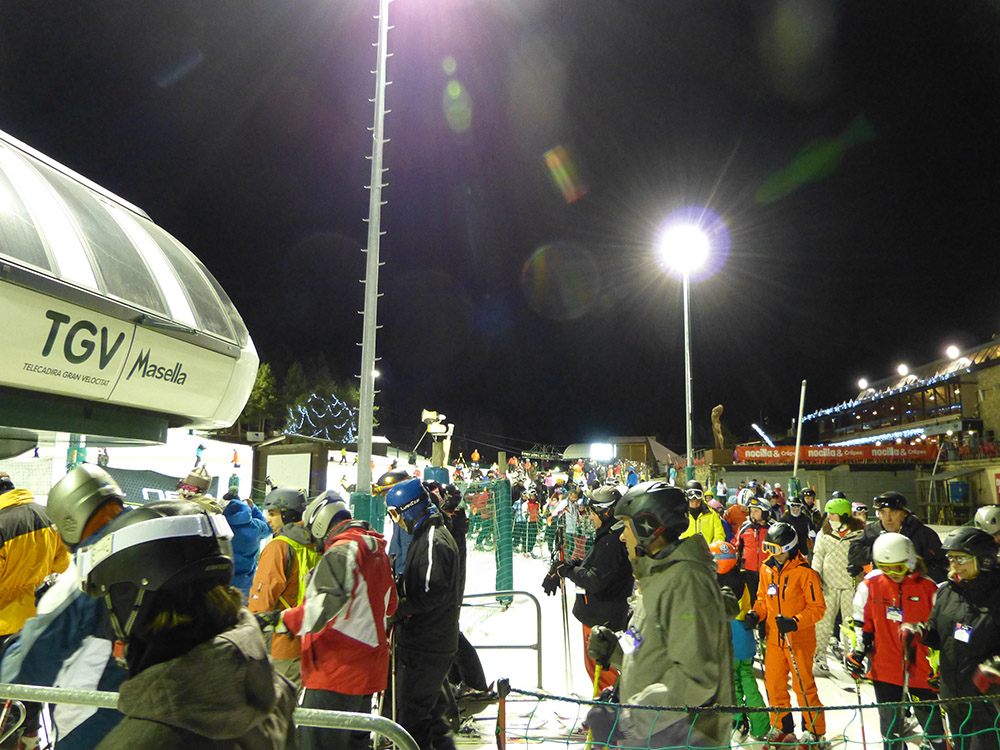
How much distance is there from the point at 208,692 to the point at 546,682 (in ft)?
20.1

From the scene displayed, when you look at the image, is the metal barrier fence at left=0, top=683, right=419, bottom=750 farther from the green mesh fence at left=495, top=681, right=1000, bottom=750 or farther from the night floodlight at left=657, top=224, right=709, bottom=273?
the night floodlight at left=657, top=224, right=709, bottom=273

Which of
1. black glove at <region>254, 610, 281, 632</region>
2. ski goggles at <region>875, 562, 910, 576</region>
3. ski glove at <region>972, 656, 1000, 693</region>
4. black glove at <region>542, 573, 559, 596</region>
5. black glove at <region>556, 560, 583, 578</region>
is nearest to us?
ski glove at <region>972, 656, 1000, 693</region>

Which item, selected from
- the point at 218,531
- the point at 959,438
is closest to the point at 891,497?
the point at 218,531

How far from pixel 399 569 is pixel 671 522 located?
13.2ft

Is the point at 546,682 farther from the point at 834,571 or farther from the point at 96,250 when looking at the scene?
the point at 96,250

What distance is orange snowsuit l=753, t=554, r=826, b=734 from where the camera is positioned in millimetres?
5324

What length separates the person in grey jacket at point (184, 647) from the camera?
141cm

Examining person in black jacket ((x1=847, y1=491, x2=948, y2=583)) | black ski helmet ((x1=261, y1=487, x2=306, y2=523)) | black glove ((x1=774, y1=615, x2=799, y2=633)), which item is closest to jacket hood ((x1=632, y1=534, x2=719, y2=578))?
black glove ((x1=774, y1=615, x2=799, y2=633))

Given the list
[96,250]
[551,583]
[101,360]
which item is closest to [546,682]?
[551,583]

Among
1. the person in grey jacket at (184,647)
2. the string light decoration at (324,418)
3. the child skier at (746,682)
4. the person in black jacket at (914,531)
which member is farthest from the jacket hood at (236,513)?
the string light decoration at (324,418)

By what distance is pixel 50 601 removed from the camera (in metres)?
2.87

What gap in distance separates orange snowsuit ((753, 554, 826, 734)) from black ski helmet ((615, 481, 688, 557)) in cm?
308

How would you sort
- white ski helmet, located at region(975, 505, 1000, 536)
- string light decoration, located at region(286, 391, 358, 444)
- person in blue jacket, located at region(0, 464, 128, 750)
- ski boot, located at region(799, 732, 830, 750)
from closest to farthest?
person in blue jacket, located at region(0, 464, 128, 750) < ski boot, located at region(799, 732, 830, 750) < white ski helmet, located at region(975, 505, 1000, 536) < string light decoration, located at region(286, 391, 358, 444)

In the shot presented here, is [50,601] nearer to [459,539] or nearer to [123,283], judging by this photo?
[123,283]
